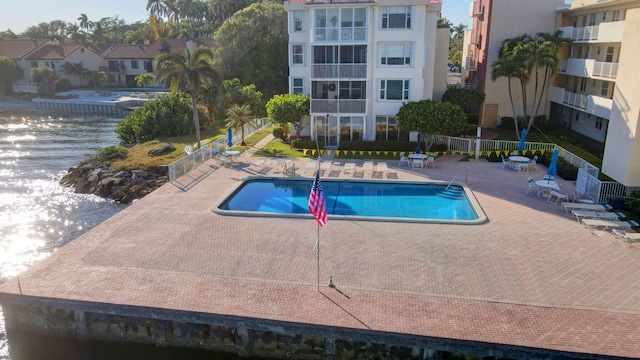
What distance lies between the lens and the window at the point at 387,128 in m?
36.1

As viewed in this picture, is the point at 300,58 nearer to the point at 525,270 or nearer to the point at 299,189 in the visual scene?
the point at 299,189

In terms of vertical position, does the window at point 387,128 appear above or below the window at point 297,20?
below

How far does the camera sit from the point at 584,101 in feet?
119

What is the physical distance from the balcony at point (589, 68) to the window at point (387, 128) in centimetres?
1464

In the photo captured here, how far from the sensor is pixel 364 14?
3425 centimetres

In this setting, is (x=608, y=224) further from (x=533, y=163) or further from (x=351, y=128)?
(x=351, y=128)

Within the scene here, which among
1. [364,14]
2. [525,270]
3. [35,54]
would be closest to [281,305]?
[525,270]

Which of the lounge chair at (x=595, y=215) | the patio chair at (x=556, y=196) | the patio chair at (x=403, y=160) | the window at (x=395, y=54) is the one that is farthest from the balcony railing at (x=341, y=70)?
the lounge chair at (x=595, y=215)

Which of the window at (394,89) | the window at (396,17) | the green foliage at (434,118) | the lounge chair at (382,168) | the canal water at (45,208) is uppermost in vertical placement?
the window at (396,17)

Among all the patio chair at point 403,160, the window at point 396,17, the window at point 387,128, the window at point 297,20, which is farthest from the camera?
the window at point 297,20

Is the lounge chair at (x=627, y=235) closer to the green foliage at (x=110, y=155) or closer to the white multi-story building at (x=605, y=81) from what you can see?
the white multi-story building at (x=605, y=81)

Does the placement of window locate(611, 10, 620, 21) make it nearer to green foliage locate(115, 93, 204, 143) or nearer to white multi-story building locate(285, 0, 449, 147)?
white multi-story building locate(285, 0, 449, 147)

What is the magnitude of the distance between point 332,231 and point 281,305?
20.1 feet

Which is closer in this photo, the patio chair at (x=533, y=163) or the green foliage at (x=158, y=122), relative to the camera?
the patio chair at (x=533, y=163)
